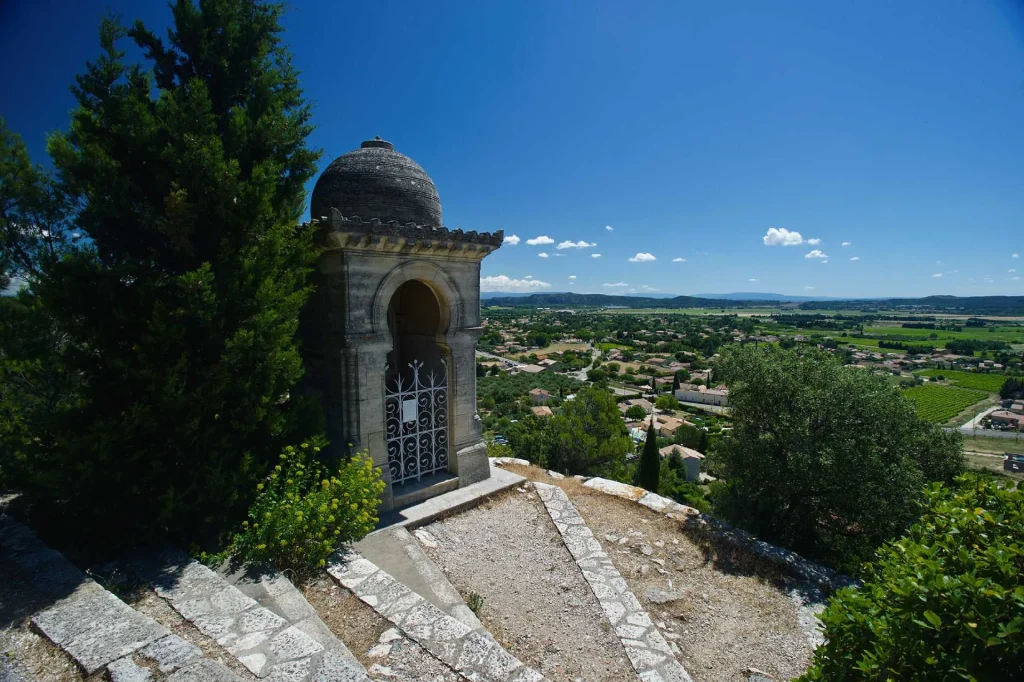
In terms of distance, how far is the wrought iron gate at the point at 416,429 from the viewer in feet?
24.4

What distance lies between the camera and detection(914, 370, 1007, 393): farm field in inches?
2886

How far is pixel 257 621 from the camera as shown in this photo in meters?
3.52

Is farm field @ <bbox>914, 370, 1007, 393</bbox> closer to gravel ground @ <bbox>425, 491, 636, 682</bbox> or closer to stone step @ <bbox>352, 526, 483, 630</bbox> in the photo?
gravel ground @ <bbox>425, 491, 636, 682</bbox>

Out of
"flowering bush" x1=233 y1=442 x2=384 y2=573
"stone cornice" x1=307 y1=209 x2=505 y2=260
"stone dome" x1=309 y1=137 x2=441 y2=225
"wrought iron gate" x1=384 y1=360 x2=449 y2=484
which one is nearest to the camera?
"flowering bush" x1=233 y1=442 x2=384 y2=573

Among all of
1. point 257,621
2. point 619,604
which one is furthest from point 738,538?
point 257,621

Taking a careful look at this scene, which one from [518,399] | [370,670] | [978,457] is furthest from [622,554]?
[978,457]

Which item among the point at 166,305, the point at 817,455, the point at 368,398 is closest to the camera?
the point at 166,305

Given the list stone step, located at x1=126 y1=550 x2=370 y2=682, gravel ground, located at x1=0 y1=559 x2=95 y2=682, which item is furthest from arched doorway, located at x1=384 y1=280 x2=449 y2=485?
gravel ground, located at x1=0 y1=559 x2=95 y2=682

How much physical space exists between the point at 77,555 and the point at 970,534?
22.0 feet

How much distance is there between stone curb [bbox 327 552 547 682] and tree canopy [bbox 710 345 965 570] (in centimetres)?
612

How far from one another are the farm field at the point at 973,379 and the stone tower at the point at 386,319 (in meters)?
92.9

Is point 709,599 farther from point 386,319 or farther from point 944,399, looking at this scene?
point 944,399

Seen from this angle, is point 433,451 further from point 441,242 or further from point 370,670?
point 370,670

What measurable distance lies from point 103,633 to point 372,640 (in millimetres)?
1721
